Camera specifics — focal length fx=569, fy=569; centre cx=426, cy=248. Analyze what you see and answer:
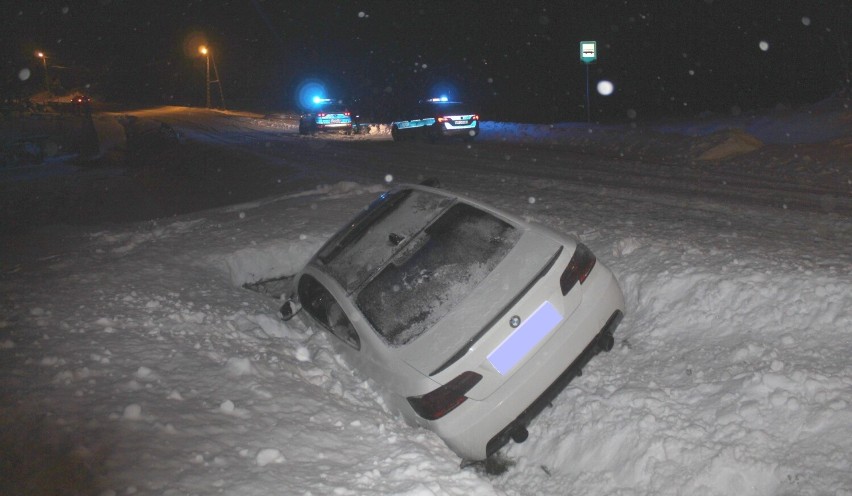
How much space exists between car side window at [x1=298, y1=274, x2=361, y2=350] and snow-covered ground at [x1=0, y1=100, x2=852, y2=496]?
30cm

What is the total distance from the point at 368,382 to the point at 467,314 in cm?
93

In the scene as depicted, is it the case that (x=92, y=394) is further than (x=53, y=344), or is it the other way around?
(x=53, y=344)

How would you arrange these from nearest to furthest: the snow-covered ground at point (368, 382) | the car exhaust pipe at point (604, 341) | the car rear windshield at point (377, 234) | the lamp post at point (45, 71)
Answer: the snow-covered ground at point (368, 382)
the car exhaust pipe at point (604, 341)
the car rear windshield at point (377, 234)
the lamp post at point (45, 71)

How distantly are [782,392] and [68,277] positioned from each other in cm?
627

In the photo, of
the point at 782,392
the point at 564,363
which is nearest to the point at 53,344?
the point at 564,363

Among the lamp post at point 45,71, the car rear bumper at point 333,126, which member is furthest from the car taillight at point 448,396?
the lamp post at point 45,71

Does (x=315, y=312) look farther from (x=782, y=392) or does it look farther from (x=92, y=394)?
(x=782, y=392)

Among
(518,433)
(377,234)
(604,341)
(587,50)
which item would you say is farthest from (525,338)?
(587,50)

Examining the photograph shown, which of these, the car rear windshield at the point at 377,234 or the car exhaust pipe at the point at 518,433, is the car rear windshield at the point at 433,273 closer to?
the car rear windshield at the point at 377,234

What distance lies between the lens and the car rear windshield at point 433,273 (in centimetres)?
364

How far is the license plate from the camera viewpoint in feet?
11.1

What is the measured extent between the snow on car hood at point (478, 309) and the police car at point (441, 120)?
54.6 ft

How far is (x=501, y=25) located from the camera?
3322 centimetres

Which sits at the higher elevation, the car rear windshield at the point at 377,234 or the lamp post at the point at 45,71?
the lamp post at the point at 45,71
